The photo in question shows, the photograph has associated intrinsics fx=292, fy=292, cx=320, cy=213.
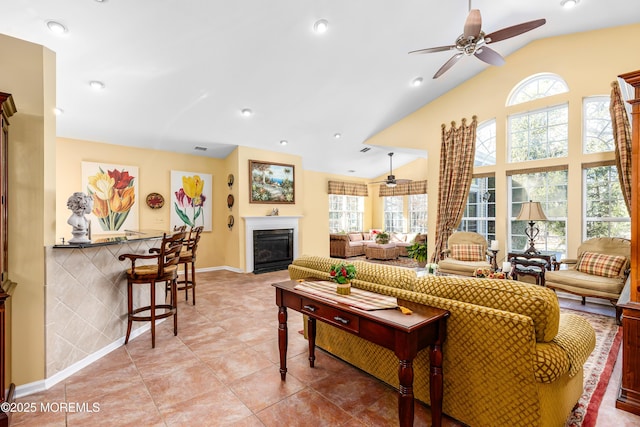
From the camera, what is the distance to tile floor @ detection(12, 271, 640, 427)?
181 cm

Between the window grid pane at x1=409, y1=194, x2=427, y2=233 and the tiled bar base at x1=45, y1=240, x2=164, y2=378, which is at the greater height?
the window grid pane at x1=409, y1=194, x2=427, y2=233

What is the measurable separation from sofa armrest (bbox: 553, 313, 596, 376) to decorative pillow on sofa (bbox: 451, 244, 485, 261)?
3.12 metres

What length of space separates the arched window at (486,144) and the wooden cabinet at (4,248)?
243 inches

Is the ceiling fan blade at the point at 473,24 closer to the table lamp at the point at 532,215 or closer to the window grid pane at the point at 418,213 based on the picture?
the table lamp at the point at 532,215

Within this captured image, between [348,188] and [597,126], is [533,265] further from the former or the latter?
[348,188]

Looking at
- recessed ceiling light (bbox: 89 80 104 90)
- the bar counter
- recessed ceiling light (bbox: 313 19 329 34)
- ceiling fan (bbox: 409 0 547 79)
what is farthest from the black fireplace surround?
ceiling fan (bbox: 409 0 547 79)

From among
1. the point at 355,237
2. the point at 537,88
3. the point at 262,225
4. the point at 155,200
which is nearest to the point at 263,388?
the point at 262,225

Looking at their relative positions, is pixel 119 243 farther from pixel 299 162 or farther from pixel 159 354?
pixel 299 162

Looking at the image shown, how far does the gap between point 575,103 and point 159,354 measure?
6.27 metres

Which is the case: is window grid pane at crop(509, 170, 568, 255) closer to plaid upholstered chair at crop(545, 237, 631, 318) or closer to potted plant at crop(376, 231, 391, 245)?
plaid upholstered chair at crop(545, 237, 631, 318)

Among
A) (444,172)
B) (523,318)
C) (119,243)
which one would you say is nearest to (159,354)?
(119,243)

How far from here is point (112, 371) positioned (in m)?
2.38

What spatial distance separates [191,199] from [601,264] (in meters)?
6.80

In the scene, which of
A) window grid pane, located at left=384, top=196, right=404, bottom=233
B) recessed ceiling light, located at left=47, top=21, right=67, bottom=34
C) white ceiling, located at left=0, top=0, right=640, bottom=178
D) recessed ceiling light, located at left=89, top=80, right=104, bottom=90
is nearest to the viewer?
recessed ceiling light, located at left=47, top=21, right=67, bottom=34
